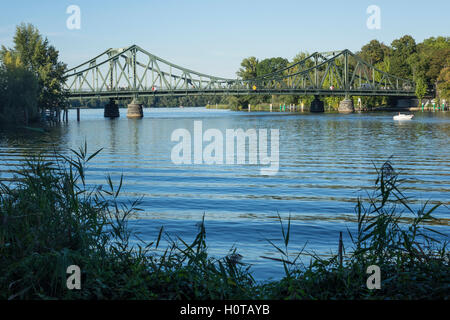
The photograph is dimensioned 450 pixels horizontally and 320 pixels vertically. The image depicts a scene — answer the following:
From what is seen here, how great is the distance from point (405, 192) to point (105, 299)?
13.9m

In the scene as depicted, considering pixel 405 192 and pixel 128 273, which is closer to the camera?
pixel 128 273

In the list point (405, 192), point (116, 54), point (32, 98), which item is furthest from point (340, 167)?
point (116, 54)

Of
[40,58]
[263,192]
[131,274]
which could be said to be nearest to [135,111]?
[40,58]

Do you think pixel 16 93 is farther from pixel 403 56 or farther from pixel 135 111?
pixel 403 56

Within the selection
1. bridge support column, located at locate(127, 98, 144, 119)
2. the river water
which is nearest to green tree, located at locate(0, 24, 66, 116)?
bridge support column, located at locate(127, 98, 144, 119)

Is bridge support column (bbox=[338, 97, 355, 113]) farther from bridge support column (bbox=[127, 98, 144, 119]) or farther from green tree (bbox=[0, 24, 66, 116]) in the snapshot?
green tree (bbox=[0, 24, 66, 116])

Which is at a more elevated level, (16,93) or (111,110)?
(16,93)

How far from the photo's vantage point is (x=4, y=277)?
6.00 meters

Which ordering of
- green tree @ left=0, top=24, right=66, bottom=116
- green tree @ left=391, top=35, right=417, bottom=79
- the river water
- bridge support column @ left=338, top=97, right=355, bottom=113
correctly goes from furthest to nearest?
green tree @ left=391, top=35, right=417, bottom=79 → bridge support column @ left=338, top=97, right=355, bottom=113 → green tree @ left=0, top=24, right=66, bottom=116 → the river water

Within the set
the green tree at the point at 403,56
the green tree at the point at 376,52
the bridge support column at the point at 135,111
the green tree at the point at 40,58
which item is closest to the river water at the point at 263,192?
the green tree at the point at 40,58

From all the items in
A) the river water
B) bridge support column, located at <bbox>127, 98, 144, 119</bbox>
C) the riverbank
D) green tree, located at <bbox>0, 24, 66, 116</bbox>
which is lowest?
the river water

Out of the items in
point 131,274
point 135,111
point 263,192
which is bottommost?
point 263,192

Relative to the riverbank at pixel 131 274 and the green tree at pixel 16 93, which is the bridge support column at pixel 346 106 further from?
the riverbank at pixel 131 274
